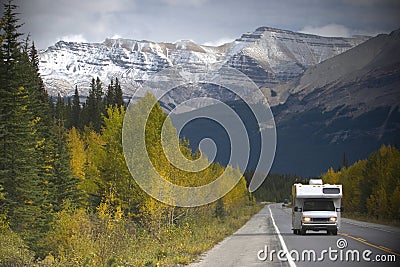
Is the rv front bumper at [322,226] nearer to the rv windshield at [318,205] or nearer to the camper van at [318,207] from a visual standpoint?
the camper van at [318,207]

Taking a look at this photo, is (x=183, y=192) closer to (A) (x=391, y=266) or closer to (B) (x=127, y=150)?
(B) (x=127, y=150)

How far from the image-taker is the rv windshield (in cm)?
3334

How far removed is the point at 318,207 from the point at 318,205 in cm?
14

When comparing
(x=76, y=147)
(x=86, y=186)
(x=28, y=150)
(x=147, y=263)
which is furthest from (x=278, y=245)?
(x=76, y=147)

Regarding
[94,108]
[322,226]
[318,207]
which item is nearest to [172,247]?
[322,226]

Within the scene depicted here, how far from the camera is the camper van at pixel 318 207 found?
32.9 m

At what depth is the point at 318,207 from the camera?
33469 millimetres

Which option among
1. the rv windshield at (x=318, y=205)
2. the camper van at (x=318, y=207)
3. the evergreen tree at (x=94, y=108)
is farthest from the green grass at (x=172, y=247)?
the evergreen tree at (x=94, y=108)

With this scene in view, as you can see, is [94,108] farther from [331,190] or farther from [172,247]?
[172,247]

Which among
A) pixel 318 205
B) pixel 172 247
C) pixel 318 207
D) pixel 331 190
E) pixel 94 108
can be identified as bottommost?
pixel 172 247

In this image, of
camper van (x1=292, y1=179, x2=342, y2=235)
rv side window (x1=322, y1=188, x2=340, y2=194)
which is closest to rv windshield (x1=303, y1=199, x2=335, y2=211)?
camper van (x1=292, y1=179, x2=342, y2=235)

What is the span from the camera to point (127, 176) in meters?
37.2

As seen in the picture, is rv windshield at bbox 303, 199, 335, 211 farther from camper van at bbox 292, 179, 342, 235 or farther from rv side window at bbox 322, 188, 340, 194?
rv side window at bbox 322, 188, 340, 194

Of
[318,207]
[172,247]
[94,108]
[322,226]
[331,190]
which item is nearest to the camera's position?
[172,247]
